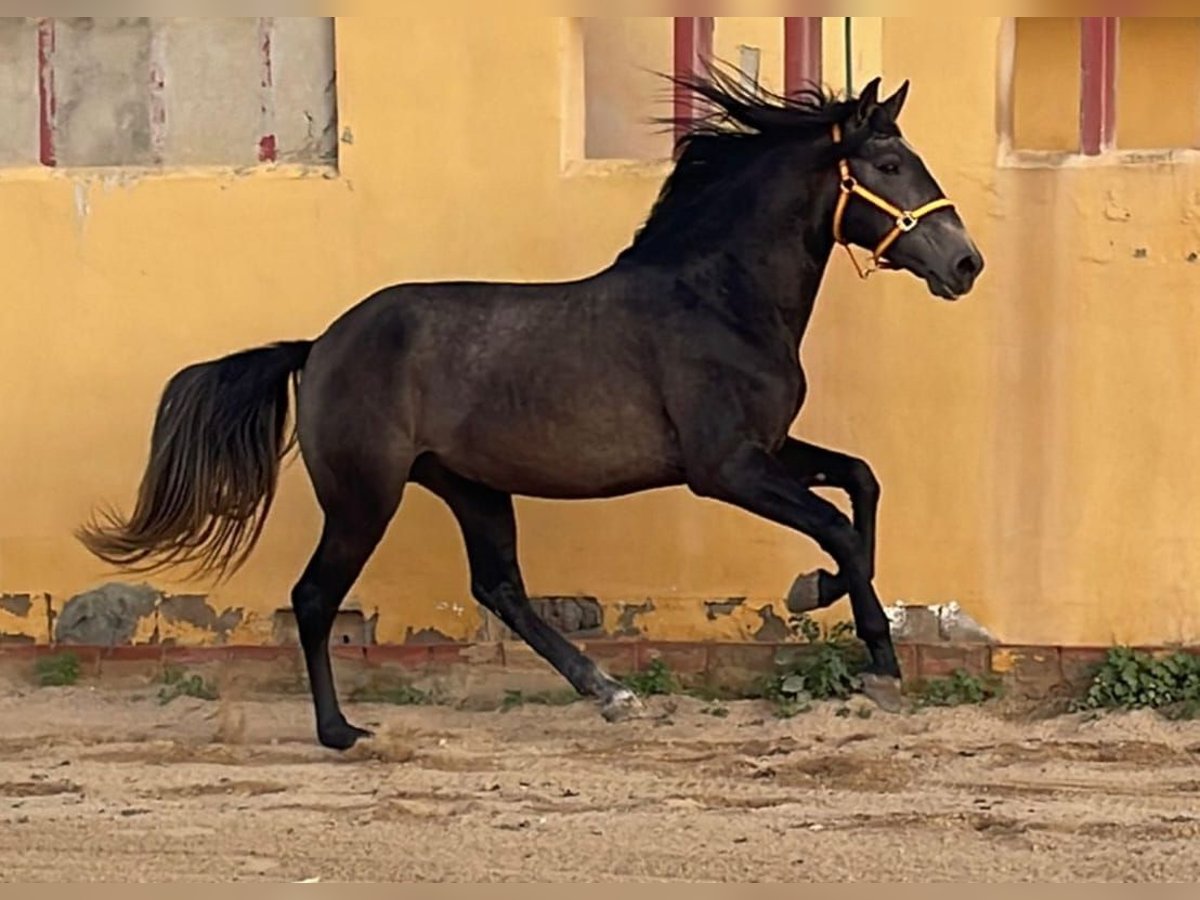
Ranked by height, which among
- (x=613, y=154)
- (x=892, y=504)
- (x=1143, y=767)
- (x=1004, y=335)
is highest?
(x=613, y=154)

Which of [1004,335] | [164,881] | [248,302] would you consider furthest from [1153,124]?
[164,881]

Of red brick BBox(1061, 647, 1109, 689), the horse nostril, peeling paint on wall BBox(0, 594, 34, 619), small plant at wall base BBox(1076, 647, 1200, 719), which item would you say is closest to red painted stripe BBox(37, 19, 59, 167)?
peeling paint on wall BBox(0, 594, 34, 619)

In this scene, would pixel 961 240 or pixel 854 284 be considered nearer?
pixel 961 240

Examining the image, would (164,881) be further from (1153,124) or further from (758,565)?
(1153,124)

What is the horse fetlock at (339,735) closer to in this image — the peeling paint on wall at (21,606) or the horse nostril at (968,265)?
the peeling paint on wall at (21,606)

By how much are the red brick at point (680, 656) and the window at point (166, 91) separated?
225 cm

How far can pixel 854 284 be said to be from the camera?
25.2 ft

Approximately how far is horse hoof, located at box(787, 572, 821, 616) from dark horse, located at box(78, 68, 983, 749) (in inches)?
0.9

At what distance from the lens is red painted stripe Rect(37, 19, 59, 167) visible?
26.6 ft

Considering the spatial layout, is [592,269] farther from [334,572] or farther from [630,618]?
[334,572]

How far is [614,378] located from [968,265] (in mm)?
1185

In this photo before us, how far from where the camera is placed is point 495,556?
7262 mm

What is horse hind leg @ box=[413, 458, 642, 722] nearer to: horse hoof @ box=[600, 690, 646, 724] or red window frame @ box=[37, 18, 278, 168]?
horse hoof @ box=[600, 690, 646, 724]

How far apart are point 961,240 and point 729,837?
209cm
